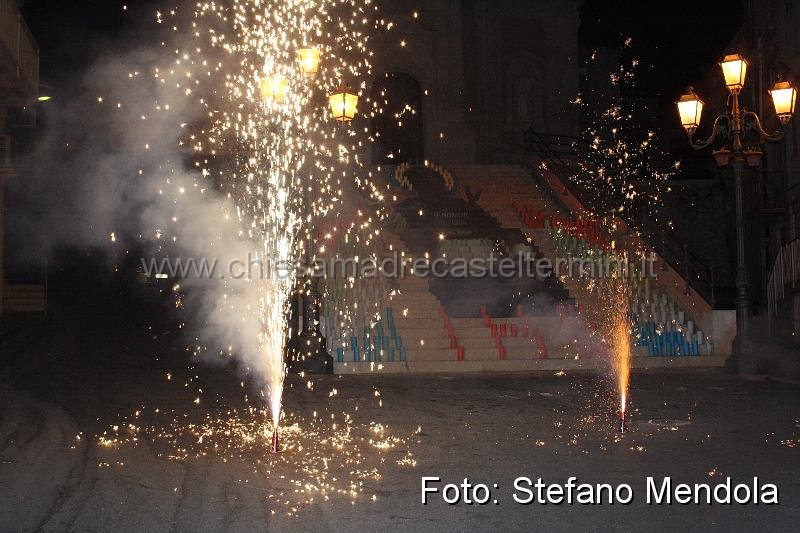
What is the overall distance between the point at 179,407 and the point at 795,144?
16118 millimetres

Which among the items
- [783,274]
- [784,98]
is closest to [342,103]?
[784,98]

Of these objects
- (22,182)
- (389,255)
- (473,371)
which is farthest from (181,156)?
(473,371)

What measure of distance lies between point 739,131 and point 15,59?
12883 millimetres

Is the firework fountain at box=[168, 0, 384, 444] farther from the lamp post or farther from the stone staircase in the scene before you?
the lamp post

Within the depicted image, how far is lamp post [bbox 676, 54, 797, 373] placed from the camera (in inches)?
483

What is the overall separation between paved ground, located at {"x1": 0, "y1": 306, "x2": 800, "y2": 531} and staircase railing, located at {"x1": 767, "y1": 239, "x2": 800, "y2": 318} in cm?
548

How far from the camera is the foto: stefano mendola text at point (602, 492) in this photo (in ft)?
19.1

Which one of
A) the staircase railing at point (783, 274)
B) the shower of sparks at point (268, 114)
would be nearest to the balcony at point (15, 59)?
the shower of sparks at point (268, 114)

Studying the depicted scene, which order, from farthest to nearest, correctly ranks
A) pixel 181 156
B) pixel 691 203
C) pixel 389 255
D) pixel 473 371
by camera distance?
pixel 691 203
pixel 181 156
pixel 389 255
pixel 473 371

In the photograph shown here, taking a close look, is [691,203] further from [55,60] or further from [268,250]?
[55,60]

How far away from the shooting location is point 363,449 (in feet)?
24.9

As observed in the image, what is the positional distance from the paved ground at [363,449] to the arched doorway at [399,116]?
1816cm

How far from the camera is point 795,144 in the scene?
64.9 ft

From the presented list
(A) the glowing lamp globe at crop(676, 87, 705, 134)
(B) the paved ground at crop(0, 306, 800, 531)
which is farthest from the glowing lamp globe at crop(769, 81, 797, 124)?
(B) the paved ground at crop(0, 306, 800, 531)
